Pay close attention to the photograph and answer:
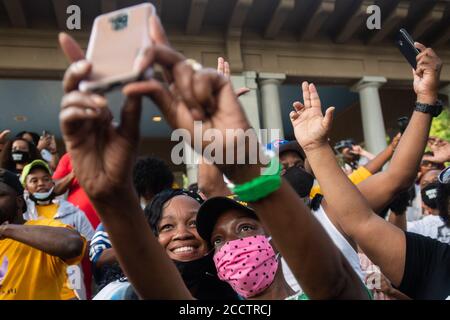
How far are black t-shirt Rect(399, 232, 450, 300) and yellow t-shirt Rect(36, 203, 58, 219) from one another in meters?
2.73

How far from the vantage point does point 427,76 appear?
6.71 feet

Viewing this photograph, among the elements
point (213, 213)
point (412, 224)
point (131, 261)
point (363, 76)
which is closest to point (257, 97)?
point (363, 76)

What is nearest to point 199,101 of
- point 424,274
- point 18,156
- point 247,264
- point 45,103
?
point 247,264

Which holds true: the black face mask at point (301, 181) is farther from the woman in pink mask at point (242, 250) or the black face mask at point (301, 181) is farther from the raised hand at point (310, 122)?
the raised hand at point (310, 122)

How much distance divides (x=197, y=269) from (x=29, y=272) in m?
1.14

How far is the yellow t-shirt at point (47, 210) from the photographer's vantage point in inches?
146

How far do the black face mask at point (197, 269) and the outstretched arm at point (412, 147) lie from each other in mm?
745

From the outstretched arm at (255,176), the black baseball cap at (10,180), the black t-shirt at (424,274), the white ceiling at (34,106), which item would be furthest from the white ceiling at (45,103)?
the outstretched arm at (255,176)

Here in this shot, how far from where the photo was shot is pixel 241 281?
1.81 m

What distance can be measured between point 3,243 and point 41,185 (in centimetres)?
105

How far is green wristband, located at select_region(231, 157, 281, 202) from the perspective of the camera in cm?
106

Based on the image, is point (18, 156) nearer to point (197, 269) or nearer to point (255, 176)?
point (197, 269)

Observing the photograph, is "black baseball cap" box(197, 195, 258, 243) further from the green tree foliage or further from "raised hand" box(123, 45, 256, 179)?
the green tree foliage

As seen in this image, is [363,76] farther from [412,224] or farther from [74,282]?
[74,282]
